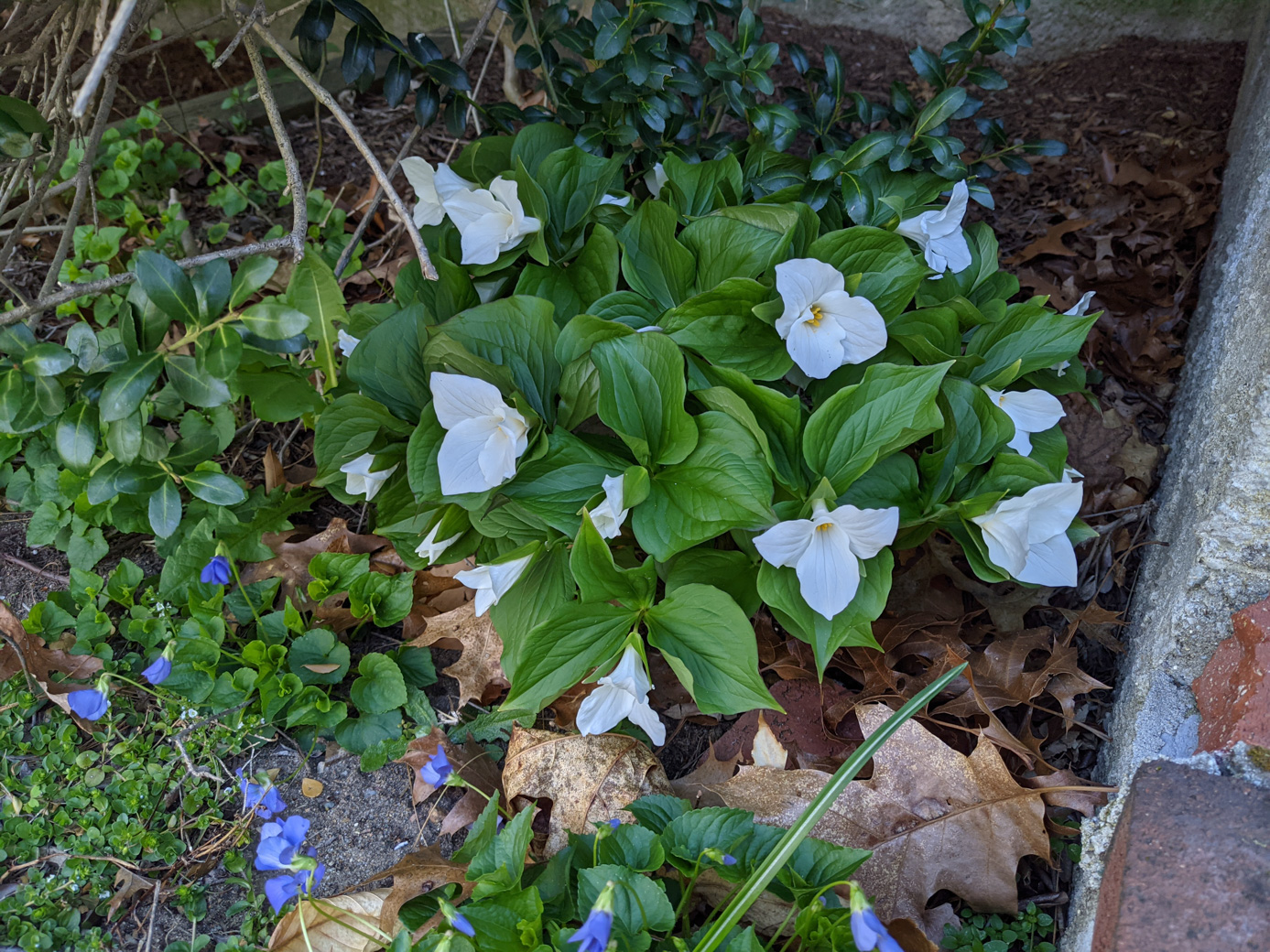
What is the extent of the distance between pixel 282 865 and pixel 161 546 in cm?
94

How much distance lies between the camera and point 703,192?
181 centimetres

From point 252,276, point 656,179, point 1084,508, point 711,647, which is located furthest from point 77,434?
point 1084,508

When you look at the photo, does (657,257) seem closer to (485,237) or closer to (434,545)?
(485,237)

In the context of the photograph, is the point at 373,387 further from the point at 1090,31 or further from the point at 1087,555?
the point at 1090,31

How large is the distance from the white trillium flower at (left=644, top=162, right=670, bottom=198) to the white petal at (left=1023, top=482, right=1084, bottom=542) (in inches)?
40.7

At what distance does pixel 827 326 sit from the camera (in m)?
1.46

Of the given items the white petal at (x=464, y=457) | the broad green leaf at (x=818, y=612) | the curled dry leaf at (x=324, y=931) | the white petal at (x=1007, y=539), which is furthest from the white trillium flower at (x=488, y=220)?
the curled dry leaf at (x=324, y=931)

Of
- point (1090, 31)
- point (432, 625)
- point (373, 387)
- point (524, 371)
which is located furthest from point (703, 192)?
point (1090, 31)

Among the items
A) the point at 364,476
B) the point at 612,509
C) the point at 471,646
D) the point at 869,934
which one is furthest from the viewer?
the point at 471,646

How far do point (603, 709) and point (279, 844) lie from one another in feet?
1.87

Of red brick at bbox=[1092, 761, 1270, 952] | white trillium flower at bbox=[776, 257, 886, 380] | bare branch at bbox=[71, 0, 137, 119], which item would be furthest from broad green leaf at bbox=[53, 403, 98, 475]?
red brick at bbox=[1092, 761, 1270, 952]

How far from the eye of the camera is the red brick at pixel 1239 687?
1230 mm

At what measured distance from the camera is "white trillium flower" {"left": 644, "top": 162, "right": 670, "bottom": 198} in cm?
193

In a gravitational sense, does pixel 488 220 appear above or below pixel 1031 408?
above
